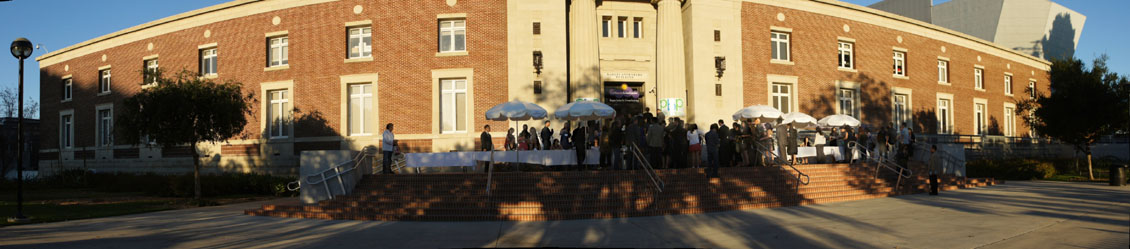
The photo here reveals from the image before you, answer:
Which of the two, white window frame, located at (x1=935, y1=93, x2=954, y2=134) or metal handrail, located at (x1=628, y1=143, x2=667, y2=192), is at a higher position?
white window frame, located at (x1=935, y1=93, x2=954, y2=134)

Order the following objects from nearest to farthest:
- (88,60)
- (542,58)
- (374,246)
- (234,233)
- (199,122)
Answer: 1. (374,246)
2. (234,233)
3. (199,122)
4. (542,58)
5. (88,60)

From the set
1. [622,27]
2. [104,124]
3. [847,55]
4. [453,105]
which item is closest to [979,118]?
[847,55]

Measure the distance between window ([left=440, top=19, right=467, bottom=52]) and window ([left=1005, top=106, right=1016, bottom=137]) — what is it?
3232cm

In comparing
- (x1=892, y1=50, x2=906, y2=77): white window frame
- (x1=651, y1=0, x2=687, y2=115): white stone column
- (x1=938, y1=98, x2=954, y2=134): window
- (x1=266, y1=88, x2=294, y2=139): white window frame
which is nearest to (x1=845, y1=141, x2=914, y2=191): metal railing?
(x1=651, y1=0, x2=687, y2=115): white stone column

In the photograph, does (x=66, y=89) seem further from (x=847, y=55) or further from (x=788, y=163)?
(x=847, y=55)

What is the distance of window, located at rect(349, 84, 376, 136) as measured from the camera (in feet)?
78.9

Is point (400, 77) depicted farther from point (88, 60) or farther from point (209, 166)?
point (88, 60)

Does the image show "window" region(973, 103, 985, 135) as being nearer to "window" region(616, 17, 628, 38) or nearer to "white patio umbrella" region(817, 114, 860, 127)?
"white patio umbrella" region(817, 114, 860, 127)

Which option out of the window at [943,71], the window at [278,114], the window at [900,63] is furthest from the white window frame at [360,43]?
the window at [943,71]

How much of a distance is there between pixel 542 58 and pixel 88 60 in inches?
1004

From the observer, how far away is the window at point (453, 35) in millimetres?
23266

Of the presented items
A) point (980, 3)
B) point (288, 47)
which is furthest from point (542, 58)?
point (980, 3)

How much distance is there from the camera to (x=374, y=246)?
8.63m

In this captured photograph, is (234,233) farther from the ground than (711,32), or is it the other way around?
(711,32)
